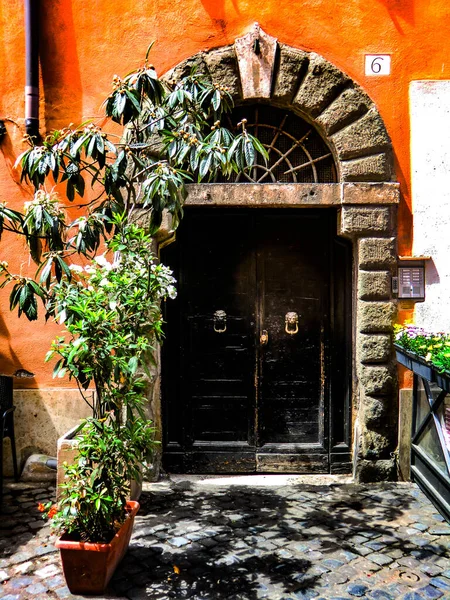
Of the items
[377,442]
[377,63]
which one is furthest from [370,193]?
[377,442]

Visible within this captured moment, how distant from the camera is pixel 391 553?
4.03m

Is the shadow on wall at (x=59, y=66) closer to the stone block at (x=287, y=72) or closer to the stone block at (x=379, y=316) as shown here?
the stone block at (x=287, y=72)

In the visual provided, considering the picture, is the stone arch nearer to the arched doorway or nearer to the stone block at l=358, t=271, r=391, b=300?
the arched doorway

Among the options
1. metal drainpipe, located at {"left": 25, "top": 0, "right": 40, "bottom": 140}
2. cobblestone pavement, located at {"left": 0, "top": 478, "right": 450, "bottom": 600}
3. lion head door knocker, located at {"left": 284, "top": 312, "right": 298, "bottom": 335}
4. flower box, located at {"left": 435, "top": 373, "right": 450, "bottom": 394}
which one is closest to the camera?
cobblestone pavement, located at {"left": 0, "top": 478, "right": 450, "bottom": 600}

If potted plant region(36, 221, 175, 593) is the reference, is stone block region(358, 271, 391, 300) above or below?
above

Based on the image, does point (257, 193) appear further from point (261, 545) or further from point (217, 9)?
point (261, 545)

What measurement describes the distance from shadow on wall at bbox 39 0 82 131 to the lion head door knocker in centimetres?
249

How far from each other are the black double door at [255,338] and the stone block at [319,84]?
3.08 ft

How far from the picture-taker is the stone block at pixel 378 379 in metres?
5.33

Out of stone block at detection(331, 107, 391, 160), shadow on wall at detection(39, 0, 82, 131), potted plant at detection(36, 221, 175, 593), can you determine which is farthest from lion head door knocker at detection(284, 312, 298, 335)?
shadow on wall at detection(39, 0, 82, 131)

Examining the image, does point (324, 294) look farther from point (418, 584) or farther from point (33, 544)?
point (33, 544)

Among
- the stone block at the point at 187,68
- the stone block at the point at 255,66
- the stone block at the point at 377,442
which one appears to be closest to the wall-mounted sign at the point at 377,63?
the stone block at the point at 255,66

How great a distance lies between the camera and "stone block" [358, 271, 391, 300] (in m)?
5.32

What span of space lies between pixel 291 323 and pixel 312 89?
79.6 inches
